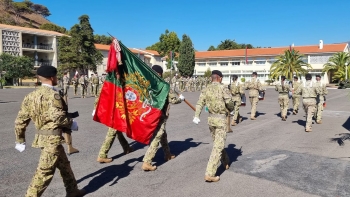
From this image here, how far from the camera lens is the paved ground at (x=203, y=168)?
4.88m

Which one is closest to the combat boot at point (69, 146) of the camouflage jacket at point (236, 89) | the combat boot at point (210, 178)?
the combat boot at point (210, 178)

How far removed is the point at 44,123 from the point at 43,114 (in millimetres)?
137

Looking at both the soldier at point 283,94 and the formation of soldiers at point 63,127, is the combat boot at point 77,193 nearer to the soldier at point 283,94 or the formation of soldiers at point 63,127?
the formation of soldiers at point 63,127

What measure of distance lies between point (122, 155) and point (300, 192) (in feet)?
12.7

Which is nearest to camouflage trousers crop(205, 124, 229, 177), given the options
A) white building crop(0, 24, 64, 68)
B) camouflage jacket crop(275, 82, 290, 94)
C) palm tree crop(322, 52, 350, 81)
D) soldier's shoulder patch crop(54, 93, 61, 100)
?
soldier's shoulder patch crop(54, 93, 61, 100)

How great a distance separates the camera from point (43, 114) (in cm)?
403

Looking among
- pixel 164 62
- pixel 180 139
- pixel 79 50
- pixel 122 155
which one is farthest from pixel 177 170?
pixel 164 62

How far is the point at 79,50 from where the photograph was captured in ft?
146

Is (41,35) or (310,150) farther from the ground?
(41,35)

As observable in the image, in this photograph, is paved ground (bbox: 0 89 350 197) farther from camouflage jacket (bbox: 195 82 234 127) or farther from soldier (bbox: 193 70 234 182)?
camouflage jacket (bbox: 195 82 234 127)

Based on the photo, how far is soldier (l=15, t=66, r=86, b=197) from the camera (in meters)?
3.97

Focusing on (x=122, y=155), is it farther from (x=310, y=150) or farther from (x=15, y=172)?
(x=310, y=150)

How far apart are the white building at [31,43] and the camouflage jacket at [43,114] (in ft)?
147

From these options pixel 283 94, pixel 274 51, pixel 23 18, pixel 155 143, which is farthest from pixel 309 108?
pixel 23 18
